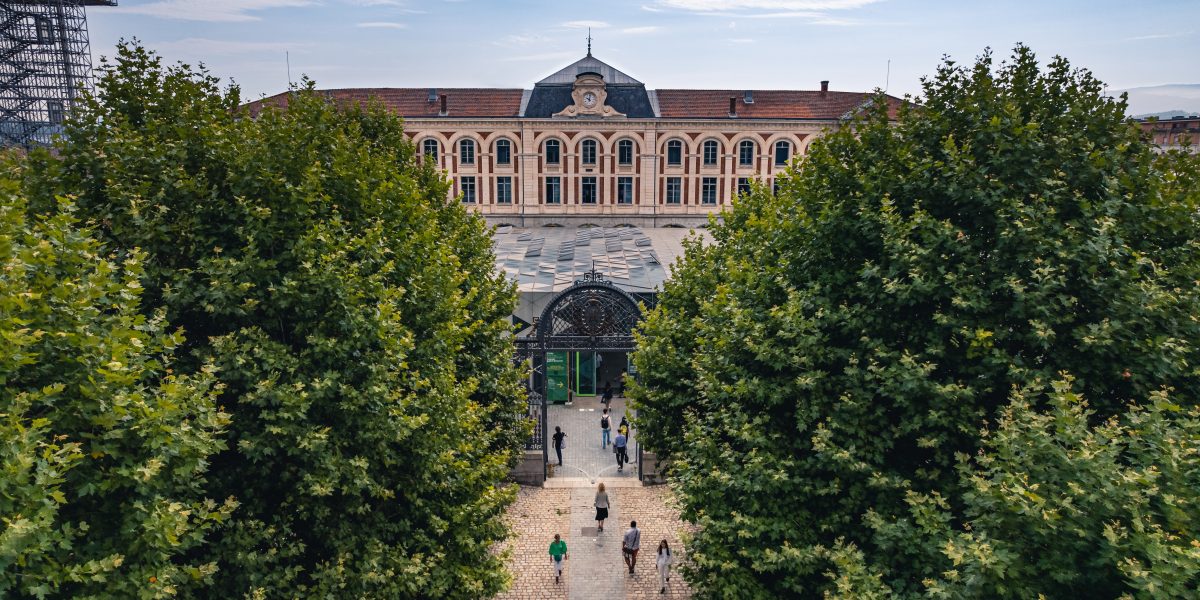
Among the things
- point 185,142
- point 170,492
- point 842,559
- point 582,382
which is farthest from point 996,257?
point 582,382

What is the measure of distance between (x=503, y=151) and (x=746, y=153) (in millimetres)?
18335

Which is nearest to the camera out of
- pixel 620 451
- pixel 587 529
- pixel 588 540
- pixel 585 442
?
pixel 588 540

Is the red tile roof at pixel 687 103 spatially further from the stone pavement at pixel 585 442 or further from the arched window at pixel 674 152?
the stone pavement at pixel 585 442

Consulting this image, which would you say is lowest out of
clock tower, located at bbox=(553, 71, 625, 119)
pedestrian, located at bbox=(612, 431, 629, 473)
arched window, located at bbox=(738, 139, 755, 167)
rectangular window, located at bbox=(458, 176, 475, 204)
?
pedestrian, located at bbox=(612, 431, 629, 473)

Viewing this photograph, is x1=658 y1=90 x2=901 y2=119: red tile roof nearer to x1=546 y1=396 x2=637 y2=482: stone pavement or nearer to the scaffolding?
x1=546 y1=396 x2=637 y2=482: stone pavement

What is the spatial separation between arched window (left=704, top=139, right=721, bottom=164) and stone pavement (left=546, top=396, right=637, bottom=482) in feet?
88.1

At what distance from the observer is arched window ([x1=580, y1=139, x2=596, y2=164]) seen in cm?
5034

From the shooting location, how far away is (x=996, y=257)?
924 centimetres

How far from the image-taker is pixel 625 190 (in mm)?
51312

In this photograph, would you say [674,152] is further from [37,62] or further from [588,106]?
[37,62]

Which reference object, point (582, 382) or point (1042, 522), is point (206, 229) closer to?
point (1042, 522)

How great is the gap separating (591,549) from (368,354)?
33.1ft

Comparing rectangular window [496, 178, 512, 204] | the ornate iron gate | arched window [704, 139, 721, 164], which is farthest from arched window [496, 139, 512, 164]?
the ornate iron gate

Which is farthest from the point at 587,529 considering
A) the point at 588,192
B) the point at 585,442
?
the point at 588,192
